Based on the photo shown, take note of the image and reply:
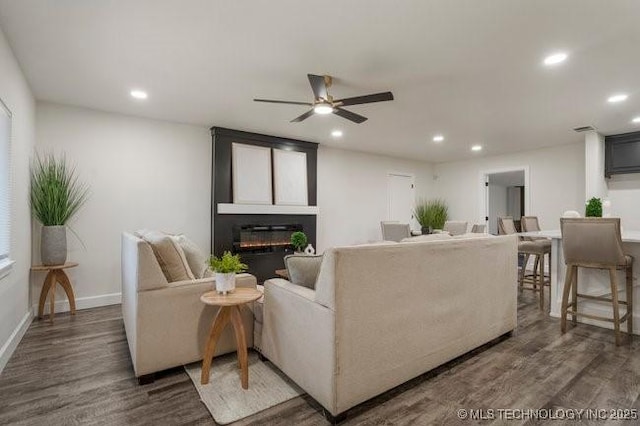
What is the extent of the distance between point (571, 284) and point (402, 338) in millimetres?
2510

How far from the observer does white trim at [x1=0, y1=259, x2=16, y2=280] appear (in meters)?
2.30

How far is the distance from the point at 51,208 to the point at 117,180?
894 mm

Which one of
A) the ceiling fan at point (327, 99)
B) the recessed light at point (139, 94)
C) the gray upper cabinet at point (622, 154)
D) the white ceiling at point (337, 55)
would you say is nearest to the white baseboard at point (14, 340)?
the white ceiling at point (337, 55)

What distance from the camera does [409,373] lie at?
2064 mm

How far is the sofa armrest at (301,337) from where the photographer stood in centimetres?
172

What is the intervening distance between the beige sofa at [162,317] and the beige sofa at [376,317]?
1.62 feet

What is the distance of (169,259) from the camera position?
239cm

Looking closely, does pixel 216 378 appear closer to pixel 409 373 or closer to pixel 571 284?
pixel 409 373

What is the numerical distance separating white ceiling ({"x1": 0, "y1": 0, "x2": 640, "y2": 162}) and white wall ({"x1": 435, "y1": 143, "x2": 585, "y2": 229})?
154 centimetres

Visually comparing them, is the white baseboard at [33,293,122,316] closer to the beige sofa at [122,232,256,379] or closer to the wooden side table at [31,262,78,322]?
the wooden side table at [31,262,78,322]

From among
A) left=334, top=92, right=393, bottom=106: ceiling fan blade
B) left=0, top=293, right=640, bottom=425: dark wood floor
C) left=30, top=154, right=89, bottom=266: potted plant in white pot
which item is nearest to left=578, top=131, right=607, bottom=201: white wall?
left=0, top=293, right=640, bottom=425: dark wood floor

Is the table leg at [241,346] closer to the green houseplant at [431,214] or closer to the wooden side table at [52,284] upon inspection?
the wooden side table at [52,284]

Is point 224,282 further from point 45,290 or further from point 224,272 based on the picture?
point 45,290

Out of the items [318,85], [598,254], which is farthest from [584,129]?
[318,85]
